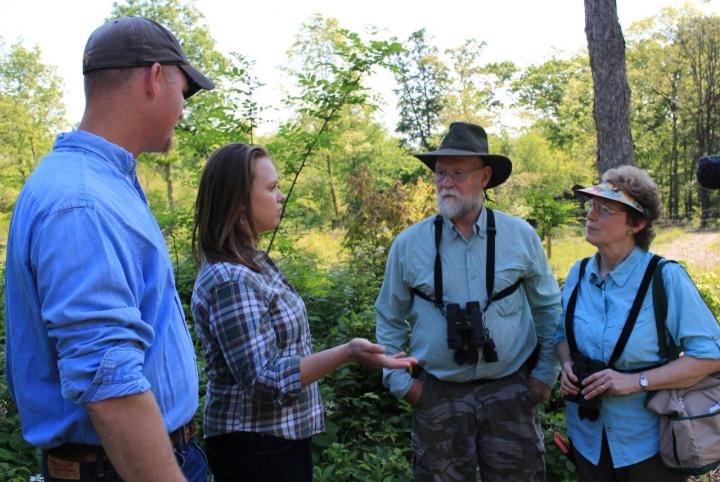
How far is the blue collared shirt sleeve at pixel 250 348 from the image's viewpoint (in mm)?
2055

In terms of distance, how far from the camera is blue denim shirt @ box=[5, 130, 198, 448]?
51.4 inches

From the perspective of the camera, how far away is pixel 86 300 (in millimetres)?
1301

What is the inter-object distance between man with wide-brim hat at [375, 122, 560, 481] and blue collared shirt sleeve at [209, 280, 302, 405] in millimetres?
1128

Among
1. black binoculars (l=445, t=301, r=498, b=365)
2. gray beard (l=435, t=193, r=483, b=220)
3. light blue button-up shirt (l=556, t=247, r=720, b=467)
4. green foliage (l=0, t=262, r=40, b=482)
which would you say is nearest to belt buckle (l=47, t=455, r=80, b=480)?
black binoculars (l=445, t=301, r=498, b=365)

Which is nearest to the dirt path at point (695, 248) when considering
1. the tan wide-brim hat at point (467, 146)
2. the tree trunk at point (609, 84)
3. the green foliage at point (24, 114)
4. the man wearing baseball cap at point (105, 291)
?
the tree trunk at point (609, 84)

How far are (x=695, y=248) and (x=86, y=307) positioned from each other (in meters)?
20.6

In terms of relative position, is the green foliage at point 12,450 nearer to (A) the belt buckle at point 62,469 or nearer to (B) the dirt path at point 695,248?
(A) the belt buckle at point 62,469

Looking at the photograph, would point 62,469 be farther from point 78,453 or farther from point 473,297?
point 473,297

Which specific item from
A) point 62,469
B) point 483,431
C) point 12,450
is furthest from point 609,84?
point 62,469

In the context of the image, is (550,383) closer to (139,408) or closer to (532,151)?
(139,408)

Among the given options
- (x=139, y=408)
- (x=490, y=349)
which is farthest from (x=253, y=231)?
(x=490, y=349)

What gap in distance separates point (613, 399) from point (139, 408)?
229 cm

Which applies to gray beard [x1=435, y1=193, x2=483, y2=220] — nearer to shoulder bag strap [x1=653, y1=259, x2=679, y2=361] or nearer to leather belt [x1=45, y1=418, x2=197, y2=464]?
shoulder bag strap [x1=653, y1=259, x2=679, y2=361]

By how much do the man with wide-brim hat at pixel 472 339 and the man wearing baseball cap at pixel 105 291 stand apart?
5.30ft
